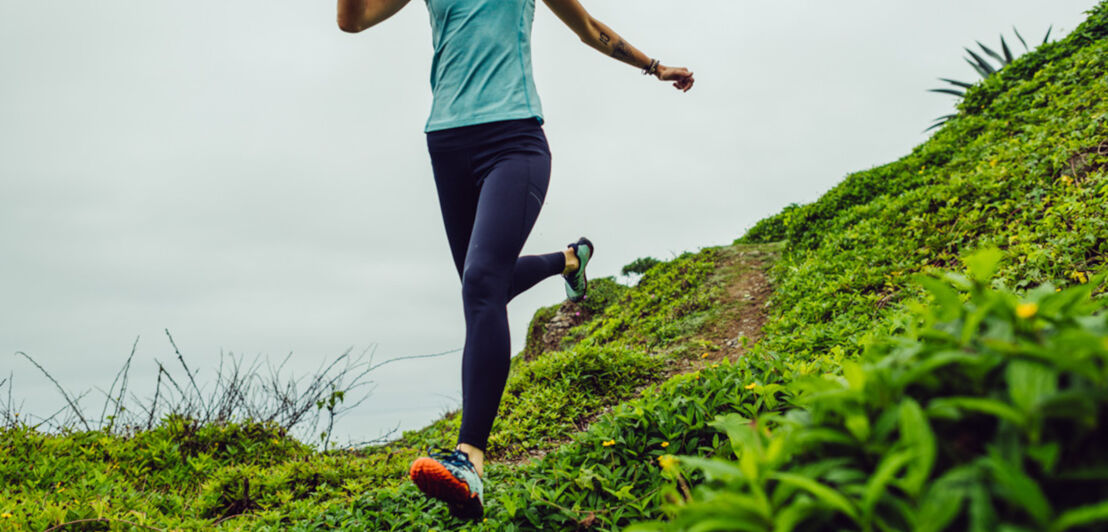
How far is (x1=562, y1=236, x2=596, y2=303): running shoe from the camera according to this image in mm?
3580

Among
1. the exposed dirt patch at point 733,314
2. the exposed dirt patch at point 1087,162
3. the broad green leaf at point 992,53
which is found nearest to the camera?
the exposed dirt patch at point 733,314

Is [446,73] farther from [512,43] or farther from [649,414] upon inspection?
[649,414]

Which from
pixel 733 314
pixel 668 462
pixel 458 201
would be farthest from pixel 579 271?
pixel 733 314

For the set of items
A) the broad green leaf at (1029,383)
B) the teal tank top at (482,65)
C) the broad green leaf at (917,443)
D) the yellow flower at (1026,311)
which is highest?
the teal tank top at (482,65)

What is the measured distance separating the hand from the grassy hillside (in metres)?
1.65

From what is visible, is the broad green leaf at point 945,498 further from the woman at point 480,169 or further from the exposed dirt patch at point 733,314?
the exposed dirt patch at point 733,314

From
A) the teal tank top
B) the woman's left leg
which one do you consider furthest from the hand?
the woman's left leg

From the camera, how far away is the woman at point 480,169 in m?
2.00

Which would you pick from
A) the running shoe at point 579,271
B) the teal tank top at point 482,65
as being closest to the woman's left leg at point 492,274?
the teal tank top at point 482,65

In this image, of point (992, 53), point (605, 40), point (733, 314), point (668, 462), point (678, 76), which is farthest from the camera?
point (992, 53)

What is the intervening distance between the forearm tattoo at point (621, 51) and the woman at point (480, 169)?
0.34 meters

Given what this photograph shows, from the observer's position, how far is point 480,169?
2365 mm

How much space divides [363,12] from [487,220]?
1201mm

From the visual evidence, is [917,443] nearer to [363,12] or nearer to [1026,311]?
[1026,311]
